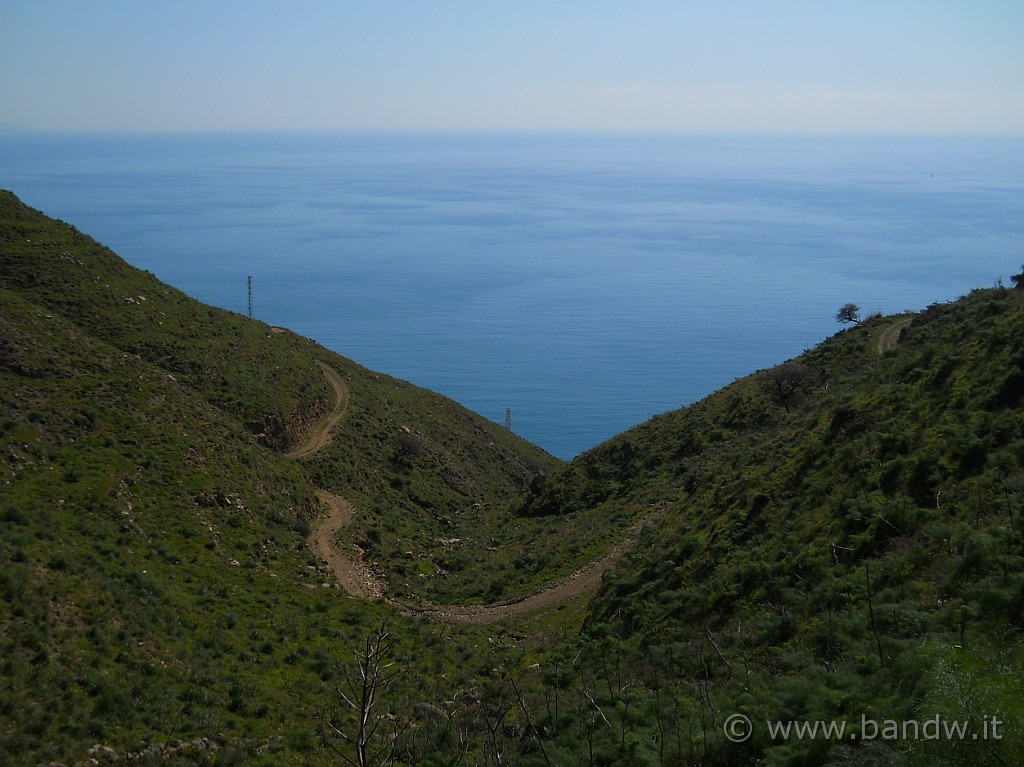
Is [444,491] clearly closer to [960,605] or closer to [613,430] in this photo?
[960,605]

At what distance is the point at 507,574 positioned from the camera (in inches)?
1012

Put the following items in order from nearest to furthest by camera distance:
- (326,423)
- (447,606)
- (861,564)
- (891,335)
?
(861,564) < (447,606) < (891,335) < (326,423)

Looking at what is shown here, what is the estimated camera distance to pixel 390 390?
48281mm

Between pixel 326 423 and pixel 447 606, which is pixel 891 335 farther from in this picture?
pixel 326 423

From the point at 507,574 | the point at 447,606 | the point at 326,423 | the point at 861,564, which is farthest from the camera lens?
the point at 326,423

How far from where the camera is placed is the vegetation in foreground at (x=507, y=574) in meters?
9.41

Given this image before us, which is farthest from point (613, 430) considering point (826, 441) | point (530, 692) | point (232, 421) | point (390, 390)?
point (530, 692)

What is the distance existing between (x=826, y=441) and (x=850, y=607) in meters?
8.68

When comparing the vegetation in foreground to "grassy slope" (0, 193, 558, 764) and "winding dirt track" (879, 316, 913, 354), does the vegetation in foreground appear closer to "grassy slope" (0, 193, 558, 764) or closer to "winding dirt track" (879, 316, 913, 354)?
"grassy slope" (0, 193, 558, 764)

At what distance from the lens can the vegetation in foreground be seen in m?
9.41

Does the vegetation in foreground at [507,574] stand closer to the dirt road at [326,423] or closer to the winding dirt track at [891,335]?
the dirt road at [326,423]

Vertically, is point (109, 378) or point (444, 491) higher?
point (109, 378)

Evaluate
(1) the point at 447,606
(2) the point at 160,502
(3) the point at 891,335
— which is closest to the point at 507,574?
(1) the point at 447,606

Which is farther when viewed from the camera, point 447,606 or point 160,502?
point 447,606
